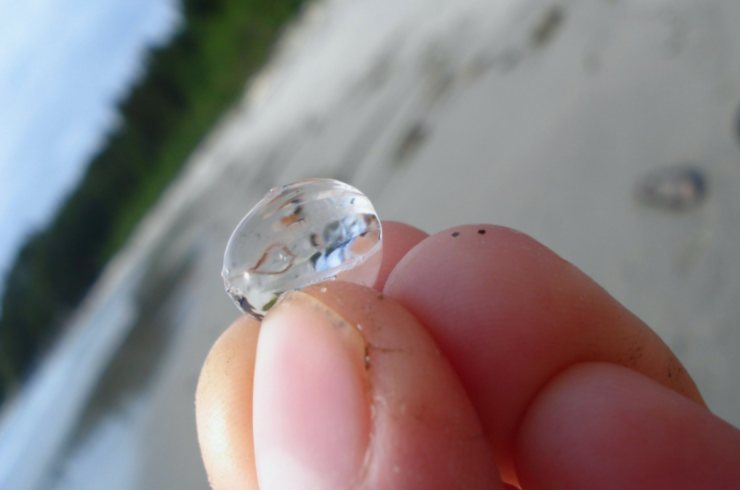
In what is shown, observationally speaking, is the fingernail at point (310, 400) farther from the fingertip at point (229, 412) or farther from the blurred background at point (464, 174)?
the blurred background at point (464, 174)

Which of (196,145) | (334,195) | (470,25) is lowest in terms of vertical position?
(196,145)

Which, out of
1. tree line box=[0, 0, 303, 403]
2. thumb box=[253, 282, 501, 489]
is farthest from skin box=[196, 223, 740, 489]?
tree line box=[0, 0, 303, 403]

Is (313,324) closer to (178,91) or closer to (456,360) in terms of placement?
(456,360)

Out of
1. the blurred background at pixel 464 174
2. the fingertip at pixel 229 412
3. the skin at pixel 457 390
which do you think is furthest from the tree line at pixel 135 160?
the skin at pixel 457 390

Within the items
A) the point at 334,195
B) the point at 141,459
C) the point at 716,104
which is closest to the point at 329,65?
the point at 141,459

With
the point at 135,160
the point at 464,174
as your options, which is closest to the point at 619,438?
the point at 464,174

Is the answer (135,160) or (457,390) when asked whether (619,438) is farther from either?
(135,160)

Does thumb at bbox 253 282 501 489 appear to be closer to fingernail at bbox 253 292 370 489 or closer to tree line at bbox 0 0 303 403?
fingernail at bbox 253 292 370 489

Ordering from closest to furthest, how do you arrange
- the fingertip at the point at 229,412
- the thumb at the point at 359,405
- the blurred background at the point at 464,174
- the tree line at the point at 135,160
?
the thumb at the point at 359,405 < the fingertip at the point at 229,412 < the blurred background at the point at 464,174 < the tree line at the point at 135,160

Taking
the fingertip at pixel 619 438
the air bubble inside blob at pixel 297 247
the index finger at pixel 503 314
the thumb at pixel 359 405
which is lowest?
the fingertip at pixel 619 438
